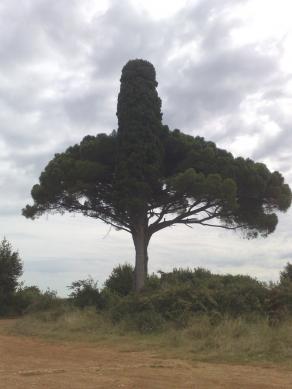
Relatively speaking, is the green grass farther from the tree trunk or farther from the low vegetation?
the tree trunk

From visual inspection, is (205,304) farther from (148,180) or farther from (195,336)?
(148,180)

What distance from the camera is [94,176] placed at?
23609 mm

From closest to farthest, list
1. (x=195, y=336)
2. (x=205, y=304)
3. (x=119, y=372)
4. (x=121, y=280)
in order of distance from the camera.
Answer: (x=119, y=372)
(x=195, y=336)
(x=205, y=304)
(x=121, y=280)

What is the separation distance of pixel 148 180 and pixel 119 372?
1453 cm

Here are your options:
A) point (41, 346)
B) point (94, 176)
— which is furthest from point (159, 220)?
point (41, 346)

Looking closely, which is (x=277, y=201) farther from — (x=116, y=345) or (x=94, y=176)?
(x=116, y=345)

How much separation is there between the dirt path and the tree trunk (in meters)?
10.9

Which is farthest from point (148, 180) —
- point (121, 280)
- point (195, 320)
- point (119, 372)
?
point (119, 372)

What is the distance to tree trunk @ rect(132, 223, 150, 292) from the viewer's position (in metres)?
23.1

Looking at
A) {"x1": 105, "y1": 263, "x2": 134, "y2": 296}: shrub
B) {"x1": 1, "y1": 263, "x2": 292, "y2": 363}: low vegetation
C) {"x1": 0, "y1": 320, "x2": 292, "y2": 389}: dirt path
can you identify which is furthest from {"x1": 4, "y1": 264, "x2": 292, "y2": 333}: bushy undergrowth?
{"x1": 105, "y1": 263, "x2": 134, "y2": 296}: shrub

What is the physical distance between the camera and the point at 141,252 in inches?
922

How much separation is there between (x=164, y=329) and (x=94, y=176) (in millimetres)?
10608

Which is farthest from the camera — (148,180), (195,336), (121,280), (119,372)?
(121,280)

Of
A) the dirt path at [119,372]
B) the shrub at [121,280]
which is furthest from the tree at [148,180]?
the dirt path at [119,372]
